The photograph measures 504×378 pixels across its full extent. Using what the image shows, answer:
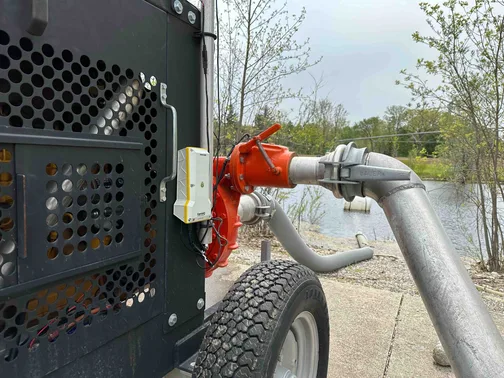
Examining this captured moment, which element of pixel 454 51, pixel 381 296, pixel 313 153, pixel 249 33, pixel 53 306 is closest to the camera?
pixel 53 306

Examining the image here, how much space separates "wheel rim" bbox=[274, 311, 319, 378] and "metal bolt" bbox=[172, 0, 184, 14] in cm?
126

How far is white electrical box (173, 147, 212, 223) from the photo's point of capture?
1332 mm

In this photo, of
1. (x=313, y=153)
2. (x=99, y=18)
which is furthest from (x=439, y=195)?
(x=99, y=18)

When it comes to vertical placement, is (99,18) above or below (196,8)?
below

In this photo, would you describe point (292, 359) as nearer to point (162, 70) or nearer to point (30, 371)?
point (30, 371)

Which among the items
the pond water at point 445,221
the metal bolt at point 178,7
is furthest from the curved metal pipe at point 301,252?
the metal bolt at point 178,7

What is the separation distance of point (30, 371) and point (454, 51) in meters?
4.96

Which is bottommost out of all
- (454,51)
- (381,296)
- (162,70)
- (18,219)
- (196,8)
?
(381,296)

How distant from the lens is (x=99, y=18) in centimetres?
101

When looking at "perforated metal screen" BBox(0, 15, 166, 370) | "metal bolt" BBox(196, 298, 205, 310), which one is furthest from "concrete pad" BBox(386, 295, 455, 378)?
"perforated metal screen" BBox(0, 15, 166, 370)

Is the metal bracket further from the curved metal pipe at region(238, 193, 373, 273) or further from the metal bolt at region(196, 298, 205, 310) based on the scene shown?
the curved metal pipe at region(238, 193, 373, 273)

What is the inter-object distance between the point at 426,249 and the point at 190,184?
3.17ft

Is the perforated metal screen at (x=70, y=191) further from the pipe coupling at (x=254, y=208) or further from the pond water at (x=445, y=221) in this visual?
the pond water at (x=445, y=221)

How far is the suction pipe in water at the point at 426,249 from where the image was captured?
52.2 inches
